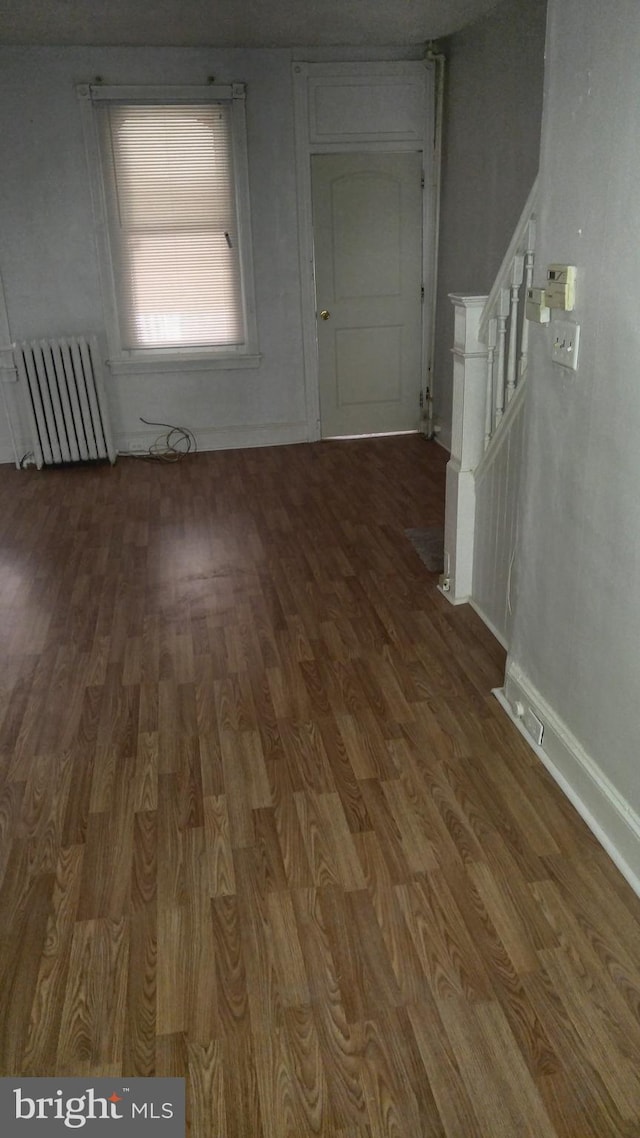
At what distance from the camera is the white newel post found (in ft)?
10.8

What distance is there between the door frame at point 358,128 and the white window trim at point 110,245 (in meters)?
0.39

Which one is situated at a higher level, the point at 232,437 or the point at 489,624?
the point at 232,437

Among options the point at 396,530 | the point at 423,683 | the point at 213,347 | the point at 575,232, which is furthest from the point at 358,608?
the point at 213,347

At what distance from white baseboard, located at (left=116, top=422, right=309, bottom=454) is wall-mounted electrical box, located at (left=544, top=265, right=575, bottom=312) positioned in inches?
166

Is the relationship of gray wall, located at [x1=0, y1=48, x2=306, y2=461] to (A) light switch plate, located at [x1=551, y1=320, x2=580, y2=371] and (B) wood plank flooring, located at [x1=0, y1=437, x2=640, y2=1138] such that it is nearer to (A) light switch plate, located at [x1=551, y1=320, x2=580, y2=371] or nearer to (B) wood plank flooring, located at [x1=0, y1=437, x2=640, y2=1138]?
(B) wood plank flooring, located at [x1=0, y1=437, x2=640, y2=1138]

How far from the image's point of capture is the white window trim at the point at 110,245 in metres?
5.44

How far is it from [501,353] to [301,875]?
6.77 ft

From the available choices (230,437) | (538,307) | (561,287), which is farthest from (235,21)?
Result: (561,287)

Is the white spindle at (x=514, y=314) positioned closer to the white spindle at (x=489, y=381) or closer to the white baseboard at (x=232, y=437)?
the white spindle at (x=489, y=381)

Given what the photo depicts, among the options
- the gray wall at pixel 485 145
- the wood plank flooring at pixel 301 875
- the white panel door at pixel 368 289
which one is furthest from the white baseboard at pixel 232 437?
the wood plank flooring at pixel 301 875

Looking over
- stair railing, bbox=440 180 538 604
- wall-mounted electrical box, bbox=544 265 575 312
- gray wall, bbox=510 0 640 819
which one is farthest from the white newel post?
wall-mounted electrical box, bbox=544 265 575 312

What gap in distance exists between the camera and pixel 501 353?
10.5ft

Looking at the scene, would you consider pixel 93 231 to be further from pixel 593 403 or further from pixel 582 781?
pixel 582 781

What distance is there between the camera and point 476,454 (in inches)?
138
